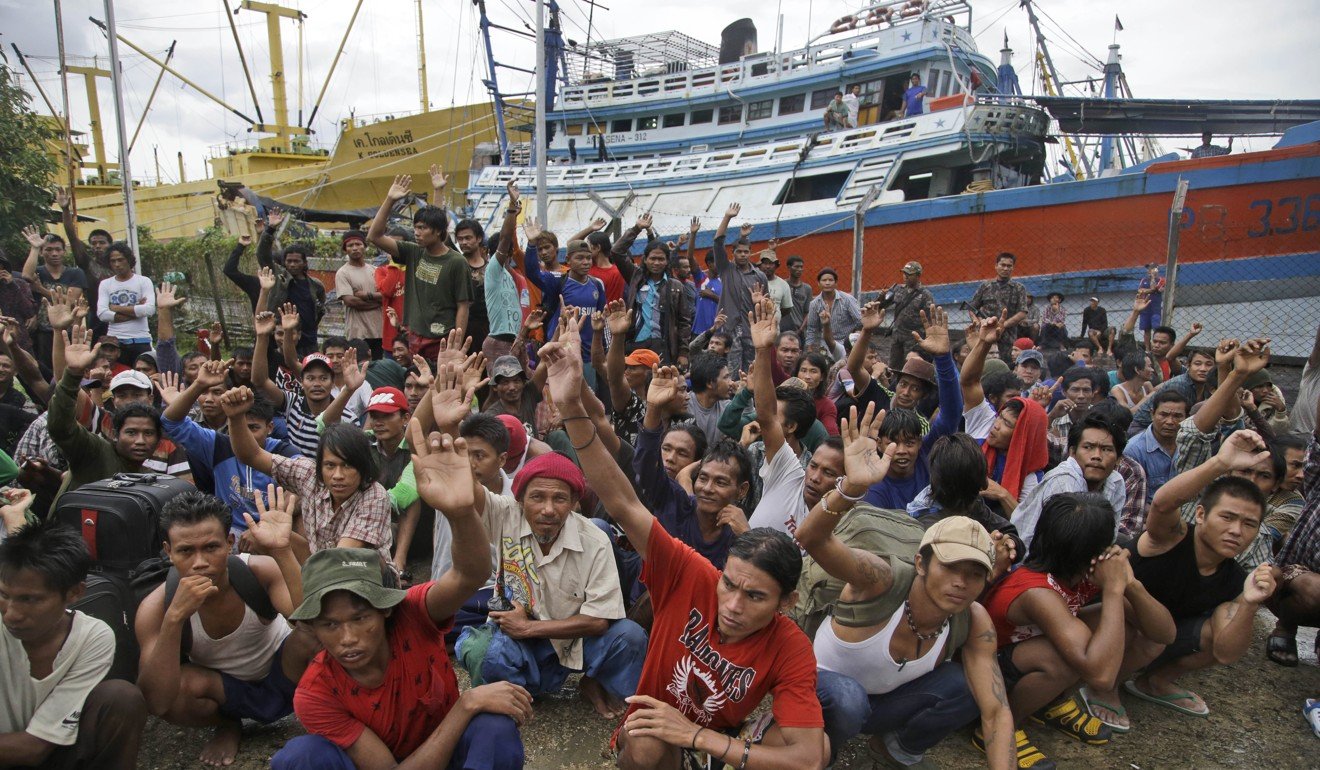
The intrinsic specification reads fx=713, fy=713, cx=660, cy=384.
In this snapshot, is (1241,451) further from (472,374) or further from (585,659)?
(472,374)

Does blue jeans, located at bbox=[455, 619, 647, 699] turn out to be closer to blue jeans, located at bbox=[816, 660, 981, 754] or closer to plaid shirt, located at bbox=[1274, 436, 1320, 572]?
blue jeans, located at bbox=[816, 660, 981, 754]

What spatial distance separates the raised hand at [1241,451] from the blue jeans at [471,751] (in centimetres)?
289

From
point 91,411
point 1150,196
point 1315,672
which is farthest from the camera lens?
point 1150,196

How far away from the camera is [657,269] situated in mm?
7441

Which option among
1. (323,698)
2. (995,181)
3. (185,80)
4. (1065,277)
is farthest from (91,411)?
(185,80)

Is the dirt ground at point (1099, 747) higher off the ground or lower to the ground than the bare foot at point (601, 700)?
lower

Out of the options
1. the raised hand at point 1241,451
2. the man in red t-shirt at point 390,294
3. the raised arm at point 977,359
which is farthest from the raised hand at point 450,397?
the man in red t-shirt at point 390,294

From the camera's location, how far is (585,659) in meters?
3.10

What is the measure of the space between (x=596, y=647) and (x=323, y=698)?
1.14m

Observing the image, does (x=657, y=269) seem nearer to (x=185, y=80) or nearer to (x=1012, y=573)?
(x=1012, y=573)

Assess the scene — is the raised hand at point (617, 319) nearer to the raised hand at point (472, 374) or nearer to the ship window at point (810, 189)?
the raised hand at point (472, 374)

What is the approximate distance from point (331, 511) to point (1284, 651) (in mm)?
4882

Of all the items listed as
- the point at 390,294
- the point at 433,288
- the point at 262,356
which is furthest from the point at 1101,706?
the point at 390,294

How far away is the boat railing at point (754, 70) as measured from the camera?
50.3 feet
